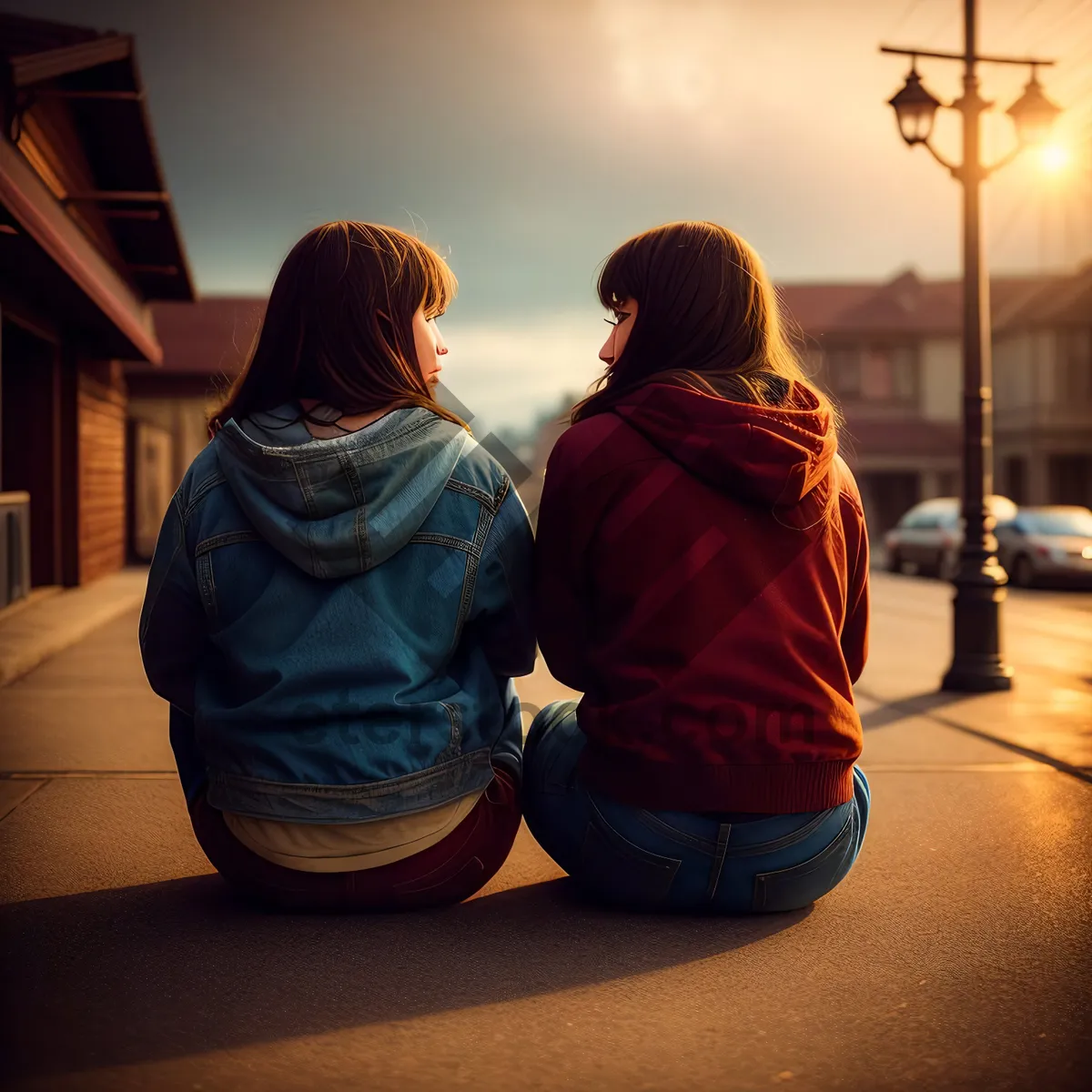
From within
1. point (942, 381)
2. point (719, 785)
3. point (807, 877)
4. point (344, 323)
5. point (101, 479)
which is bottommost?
point (807, 877)

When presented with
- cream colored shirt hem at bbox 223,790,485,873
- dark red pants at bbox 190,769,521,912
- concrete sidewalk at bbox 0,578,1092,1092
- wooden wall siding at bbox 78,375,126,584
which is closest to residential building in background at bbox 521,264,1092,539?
wooden wall siding at bbox 78,375,126,584

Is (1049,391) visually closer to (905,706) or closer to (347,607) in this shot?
(905,706)

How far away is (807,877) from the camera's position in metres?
2.75

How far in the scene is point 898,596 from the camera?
55.5 feet

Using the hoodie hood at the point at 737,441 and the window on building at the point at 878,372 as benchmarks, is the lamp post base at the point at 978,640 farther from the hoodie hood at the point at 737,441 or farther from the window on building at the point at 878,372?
the window on building at the point at 878,372

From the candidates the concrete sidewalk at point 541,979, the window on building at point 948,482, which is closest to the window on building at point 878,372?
the window on building at point 948,482

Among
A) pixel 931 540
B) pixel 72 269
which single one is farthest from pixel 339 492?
pixel 931 540

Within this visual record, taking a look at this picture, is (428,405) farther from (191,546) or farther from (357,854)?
(357,854)

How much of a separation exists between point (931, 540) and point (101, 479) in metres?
15.3

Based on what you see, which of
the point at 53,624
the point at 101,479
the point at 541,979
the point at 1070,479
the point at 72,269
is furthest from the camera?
the point at 1070,479

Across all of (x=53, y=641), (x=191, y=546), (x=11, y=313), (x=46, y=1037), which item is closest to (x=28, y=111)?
(x=11, y=313)

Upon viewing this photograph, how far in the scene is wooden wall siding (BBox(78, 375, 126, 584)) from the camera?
14375 millimetres

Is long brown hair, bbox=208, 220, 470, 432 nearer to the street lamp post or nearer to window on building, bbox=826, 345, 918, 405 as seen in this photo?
the street lamp post

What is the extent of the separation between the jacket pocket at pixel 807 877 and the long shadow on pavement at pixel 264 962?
7 cm
